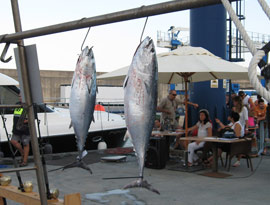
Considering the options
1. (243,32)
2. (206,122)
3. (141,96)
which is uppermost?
(243,32)

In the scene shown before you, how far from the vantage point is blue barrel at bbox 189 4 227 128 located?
11758mm

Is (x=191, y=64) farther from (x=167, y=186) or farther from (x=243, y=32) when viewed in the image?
(x=243, y=32)

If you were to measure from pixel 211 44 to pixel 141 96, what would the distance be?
9948mm

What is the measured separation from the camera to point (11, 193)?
3811mm

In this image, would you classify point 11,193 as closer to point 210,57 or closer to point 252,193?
point 252,193

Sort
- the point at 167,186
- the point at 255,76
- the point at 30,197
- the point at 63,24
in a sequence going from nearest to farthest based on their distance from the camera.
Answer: the point at 255,76
the point at 63,24
the point at 30,197
the point at 167,186

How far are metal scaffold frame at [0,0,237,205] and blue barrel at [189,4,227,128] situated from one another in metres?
8.87

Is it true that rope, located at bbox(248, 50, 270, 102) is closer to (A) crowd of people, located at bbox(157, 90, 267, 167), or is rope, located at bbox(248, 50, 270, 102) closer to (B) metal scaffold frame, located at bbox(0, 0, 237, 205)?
(B) metal scaffold frame, located at bbox(0, 0, 237, 205)

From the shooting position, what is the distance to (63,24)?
2.81 meters

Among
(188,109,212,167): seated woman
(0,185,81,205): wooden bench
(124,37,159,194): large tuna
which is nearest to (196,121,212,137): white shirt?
A: (188,109,212,167): seated woman

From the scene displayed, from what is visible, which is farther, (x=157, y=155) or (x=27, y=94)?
(x=157, y=155)

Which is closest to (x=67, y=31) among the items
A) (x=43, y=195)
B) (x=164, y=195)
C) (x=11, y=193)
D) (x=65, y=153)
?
(x=43, y=195)

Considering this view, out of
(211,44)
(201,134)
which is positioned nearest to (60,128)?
(201,134)

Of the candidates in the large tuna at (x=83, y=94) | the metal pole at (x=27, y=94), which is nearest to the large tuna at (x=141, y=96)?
the large tuna at (x=83, y=94)
